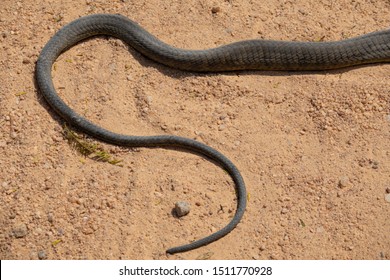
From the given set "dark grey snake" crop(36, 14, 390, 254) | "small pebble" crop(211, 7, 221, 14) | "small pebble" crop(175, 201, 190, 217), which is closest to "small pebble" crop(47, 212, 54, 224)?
"small pebble" crop(175, 201, 190, 217)

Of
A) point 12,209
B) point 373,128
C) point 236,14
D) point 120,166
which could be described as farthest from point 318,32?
point 12,209

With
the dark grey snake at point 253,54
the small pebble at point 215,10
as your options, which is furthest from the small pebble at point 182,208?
the small pebble at point 215,10

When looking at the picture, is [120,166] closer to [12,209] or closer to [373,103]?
[12,209]

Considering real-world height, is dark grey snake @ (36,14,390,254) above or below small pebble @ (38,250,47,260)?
above

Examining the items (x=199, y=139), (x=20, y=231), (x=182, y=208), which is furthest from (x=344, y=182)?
(x=20, y=231)

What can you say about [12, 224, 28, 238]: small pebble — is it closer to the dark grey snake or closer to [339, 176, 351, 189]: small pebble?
the dark grey snake

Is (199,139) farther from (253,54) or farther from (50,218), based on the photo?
(50,218)
